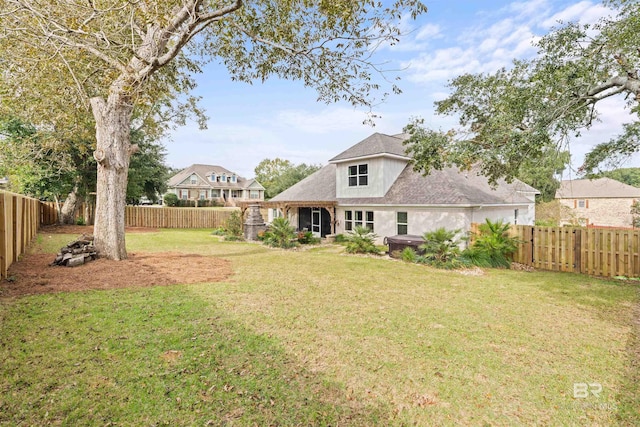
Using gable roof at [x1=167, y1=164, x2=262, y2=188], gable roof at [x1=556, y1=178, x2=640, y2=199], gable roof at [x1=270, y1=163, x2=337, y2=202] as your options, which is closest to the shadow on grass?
gable roof at [x1=270, y1=163, x2=337, y2=202]

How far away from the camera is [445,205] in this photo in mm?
12984

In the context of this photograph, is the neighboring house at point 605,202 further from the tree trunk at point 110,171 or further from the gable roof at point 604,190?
the tree trunk at point 110,171

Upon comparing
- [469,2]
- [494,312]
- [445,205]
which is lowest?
[494,312]

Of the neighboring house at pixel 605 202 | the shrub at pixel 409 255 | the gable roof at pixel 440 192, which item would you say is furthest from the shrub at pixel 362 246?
the neighboring house at pixel 605 202

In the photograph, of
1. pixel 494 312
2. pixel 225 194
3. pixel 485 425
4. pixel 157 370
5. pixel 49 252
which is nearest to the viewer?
pixel 485 425

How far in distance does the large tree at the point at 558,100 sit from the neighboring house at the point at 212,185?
134 feet

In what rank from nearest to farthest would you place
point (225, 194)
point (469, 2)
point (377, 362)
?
point (377, 362), point (469, 2), point (225, 194)

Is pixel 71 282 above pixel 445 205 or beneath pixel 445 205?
beneath

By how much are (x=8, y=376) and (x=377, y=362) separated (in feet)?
13.5

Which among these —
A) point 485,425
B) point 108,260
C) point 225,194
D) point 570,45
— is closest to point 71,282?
point 108,260

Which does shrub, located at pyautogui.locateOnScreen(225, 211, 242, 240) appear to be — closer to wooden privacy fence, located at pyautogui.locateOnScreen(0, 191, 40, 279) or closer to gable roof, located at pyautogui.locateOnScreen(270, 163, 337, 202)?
gable roof, located at pyautogui.locateOnScreen(270, 163, 337, 202)

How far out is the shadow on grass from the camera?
8.87 ft

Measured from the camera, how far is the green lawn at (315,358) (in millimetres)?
2820

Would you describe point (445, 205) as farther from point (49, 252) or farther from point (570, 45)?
point (49, 252)
